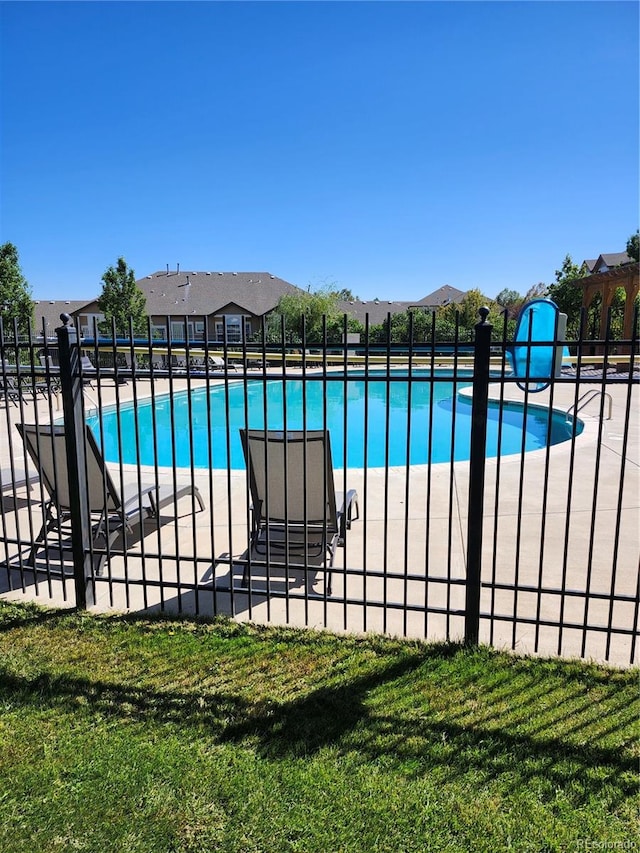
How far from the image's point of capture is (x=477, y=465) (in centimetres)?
307

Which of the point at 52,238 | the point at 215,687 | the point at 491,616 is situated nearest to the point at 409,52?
the point at 491,616

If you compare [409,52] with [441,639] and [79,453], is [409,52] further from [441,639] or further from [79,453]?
[441,639]

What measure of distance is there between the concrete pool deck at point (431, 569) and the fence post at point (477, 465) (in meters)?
0.12

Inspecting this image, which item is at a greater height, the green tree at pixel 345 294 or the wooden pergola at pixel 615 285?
the green tree at pixel 345 294

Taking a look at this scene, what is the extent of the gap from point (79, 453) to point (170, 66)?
7.07 metres

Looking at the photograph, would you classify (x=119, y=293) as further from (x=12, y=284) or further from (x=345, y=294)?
(x=345, y=294)

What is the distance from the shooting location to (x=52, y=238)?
127 ft

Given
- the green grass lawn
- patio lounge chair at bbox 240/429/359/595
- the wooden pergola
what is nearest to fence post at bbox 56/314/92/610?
the green grass lawn

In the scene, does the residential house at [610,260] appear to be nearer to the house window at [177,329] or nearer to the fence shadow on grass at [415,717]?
the house window at [177,329]

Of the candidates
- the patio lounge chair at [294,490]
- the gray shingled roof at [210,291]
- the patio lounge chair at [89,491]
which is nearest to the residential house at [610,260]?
the gray shingled roof at [210,291]

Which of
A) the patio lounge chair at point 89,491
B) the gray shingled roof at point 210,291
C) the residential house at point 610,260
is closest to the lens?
the patio lounge chair at point 89,491

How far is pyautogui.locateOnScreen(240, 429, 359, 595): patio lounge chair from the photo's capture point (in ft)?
12.5

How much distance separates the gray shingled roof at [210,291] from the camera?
1793 inches

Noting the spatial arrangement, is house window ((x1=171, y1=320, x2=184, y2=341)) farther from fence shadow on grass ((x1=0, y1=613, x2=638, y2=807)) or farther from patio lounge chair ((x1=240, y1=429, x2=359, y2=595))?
fence shadow on grass ((x1=0, y1=613, x2=638, y2=807))
